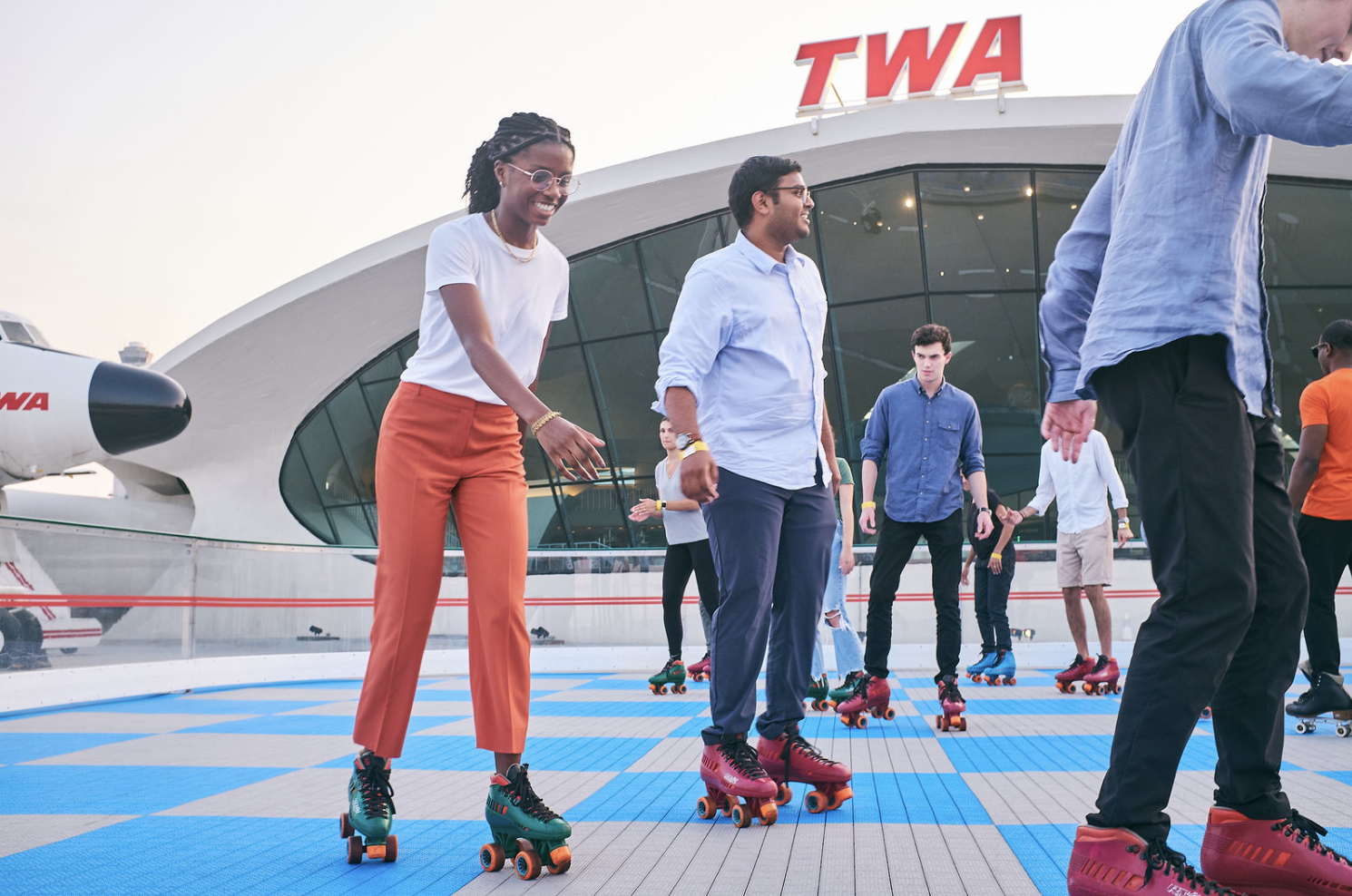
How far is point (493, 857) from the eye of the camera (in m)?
2.47

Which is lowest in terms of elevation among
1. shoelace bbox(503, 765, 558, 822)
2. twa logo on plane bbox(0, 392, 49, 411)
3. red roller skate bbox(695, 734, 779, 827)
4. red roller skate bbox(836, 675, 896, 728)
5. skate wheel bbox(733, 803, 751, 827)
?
red roller skate bbox(836, 675, 896, 728)

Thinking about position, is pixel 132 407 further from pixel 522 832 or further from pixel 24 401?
pixel 522 832

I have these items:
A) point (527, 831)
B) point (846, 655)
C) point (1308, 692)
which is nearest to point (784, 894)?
point (527, 831)

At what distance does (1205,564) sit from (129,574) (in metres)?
8.05

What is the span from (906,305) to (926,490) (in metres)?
12.6

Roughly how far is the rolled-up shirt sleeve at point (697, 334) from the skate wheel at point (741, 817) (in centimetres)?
128

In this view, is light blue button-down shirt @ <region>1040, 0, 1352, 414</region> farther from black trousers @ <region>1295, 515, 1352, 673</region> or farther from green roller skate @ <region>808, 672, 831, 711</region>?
green roller skate @ <region>808, 672, 831, 711</region>

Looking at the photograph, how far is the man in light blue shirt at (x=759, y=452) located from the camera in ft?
10.2

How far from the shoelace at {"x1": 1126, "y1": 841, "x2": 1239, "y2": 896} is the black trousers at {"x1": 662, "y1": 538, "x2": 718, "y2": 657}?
4.60 meters

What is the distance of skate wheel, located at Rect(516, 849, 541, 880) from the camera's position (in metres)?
2.36

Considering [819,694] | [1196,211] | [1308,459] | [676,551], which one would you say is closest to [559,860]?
[1196,211]

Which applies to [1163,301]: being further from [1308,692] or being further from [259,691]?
[259,691]

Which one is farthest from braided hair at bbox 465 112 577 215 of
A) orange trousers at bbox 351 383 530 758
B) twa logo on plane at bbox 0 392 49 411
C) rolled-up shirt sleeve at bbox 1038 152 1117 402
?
twa logo on plane at bbox 0 392 49 411

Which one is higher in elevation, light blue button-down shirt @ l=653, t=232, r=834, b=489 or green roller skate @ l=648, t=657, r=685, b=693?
light blue button-down shirt @ l=653, t=232, r=834, b=489
